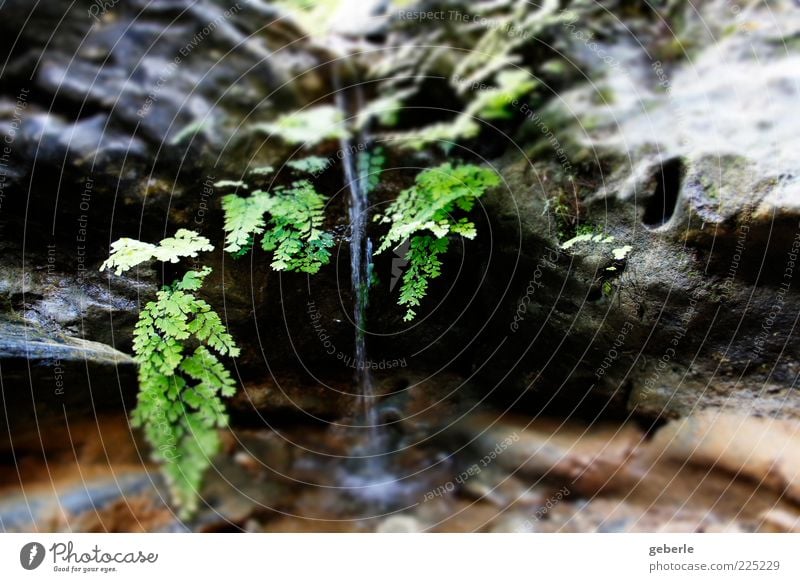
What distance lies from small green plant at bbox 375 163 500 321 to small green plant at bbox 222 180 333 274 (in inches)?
15.7

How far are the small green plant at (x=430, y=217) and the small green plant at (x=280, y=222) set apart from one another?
398 mm

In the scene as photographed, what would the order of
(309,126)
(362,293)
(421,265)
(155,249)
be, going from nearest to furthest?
(309,126)
(155,249)
(421,265)
(362,293)

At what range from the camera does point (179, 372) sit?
2717mm

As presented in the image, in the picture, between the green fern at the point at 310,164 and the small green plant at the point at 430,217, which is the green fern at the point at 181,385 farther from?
the small green plant at the point at 430,217

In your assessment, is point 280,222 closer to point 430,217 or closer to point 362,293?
point 362,293

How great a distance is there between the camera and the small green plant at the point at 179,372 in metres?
2.69

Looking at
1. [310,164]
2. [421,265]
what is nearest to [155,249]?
[310,164]

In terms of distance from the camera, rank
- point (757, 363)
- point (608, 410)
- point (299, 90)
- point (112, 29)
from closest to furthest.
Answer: point (112, 29) → point (299, 90) → point (757, 363) → point (608, 410)

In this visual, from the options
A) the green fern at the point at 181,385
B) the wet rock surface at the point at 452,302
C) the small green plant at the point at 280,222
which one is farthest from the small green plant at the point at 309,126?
the green fern at the point at 181,385

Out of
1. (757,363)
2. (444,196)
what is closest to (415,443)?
(444,196)

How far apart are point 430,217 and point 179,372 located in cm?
166

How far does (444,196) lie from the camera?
2.81 metres
